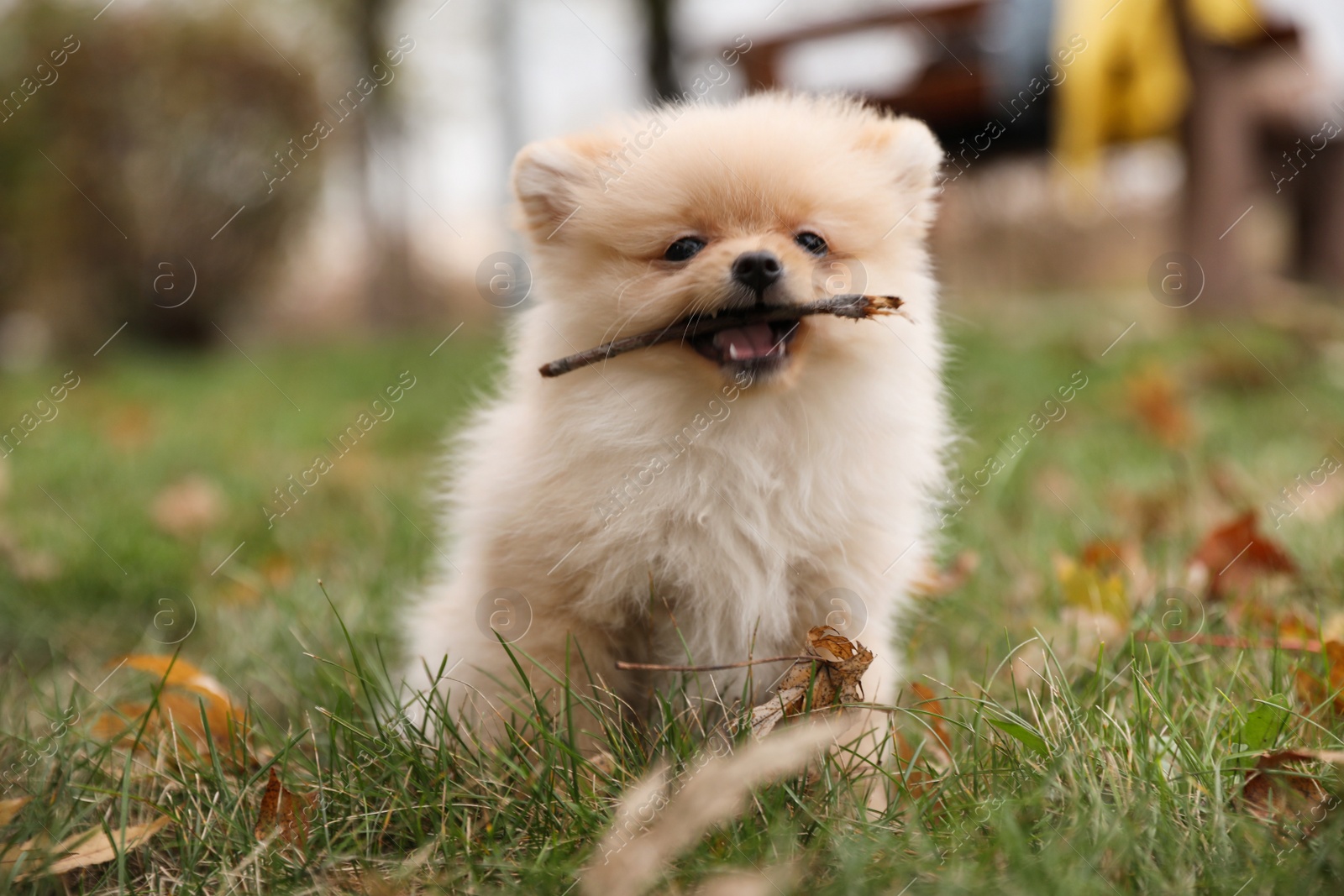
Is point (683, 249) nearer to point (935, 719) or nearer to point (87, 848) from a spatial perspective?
point (935, 719)

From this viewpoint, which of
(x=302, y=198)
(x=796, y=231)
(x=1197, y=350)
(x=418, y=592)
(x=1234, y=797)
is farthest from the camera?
(x=302, y=198)

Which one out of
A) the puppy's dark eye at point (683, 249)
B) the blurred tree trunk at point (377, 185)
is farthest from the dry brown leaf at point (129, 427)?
the blurred tree trunk at point (377, 185)

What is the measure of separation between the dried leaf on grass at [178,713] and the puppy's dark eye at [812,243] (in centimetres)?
135

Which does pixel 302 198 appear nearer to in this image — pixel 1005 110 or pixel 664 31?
pixel 664 31

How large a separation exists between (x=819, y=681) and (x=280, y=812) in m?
0.90

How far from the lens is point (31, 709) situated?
2.15 metres

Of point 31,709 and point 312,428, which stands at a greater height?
point 31,709

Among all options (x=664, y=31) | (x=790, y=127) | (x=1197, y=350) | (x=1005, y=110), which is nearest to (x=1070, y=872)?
(x=790, y=127)

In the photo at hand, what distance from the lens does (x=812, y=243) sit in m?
1.86

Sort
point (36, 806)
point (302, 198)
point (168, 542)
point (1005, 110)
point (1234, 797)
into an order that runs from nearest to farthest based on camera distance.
Result: point (1234, 797)
point (36, 806)
point (168, 542)
point (1005, 110)
point (302, 198)

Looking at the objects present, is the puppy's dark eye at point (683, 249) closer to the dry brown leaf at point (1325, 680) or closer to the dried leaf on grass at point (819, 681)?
the dried leaf on grass at point (819, 681)

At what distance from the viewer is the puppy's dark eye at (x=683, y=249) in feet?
5.99

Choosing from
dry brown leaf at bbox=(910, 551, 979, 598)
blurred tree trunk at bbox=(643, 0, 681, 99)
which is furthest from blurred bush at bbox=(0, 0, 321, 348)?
dry brown leaf at bbox=(910, 551, 979, 598)

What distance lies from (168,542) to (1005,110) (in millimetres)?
6345
